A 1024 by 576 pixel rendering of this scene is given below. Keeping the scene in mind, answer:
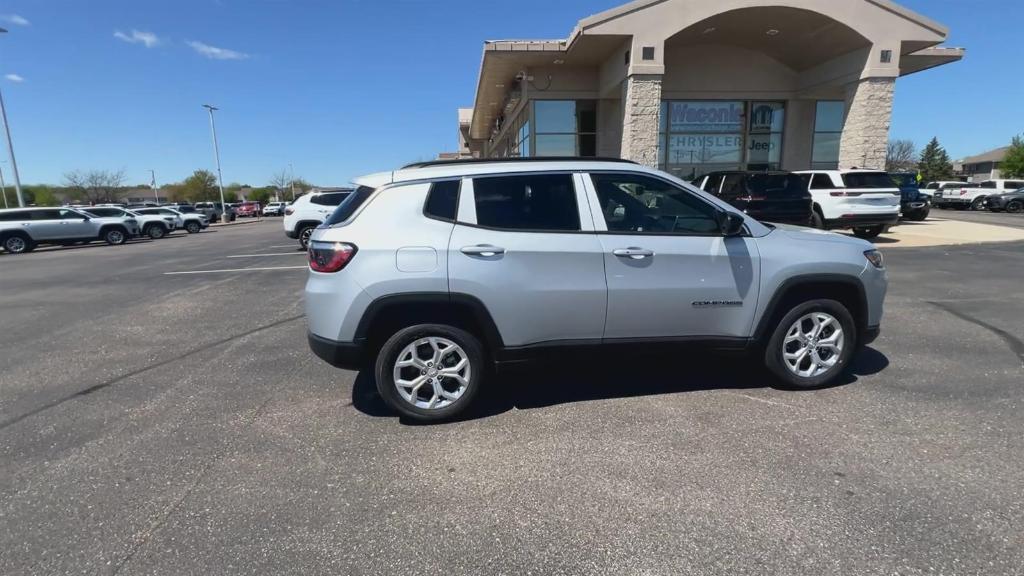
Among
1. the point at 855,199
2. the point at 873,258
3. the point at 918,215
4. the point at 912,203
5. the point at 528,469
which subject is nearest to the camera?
the point at 528,469

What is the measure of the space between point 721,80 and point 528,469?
782 inches

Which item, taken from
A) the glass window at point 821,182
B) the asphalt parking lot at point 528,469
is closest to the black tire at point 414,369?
the asphalt parking lot at point 528,469

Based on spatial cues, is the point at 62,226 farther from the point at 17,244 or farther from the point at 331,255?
the point at 331,255

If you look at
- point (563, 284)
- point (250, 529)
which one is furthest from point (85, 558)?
point (563, 284)

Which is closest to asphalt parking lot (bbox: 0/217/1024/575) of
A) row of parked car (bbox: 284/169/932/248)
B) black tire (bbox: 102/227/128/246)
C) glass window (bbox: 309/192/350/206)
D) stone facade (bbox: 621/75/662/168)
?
row of parked car (bbox: 284/169/932/248)

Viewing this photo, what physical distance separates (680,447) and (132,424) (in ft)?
12.8

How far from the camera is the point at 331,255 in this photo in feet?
11.5

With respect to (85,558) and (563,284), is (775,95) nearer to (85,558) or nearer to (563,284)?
(563,284)

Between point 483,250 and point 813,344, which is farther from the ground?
point 483,250

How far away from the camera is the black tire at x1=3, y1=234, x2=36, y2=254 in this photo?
752 inches

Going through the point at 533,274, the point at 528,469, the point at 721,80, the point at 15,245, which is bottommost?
the point at 528,469

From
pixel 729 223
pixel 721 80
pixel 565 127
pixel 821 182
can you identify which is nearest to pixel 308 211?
pixel 565 127

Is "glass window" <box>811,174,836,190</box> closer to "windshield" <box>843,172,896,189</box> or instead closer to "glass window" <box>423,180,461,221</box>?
"windshield" <box>843,172,896,189</box>

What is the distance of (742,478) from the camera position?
116 inches
